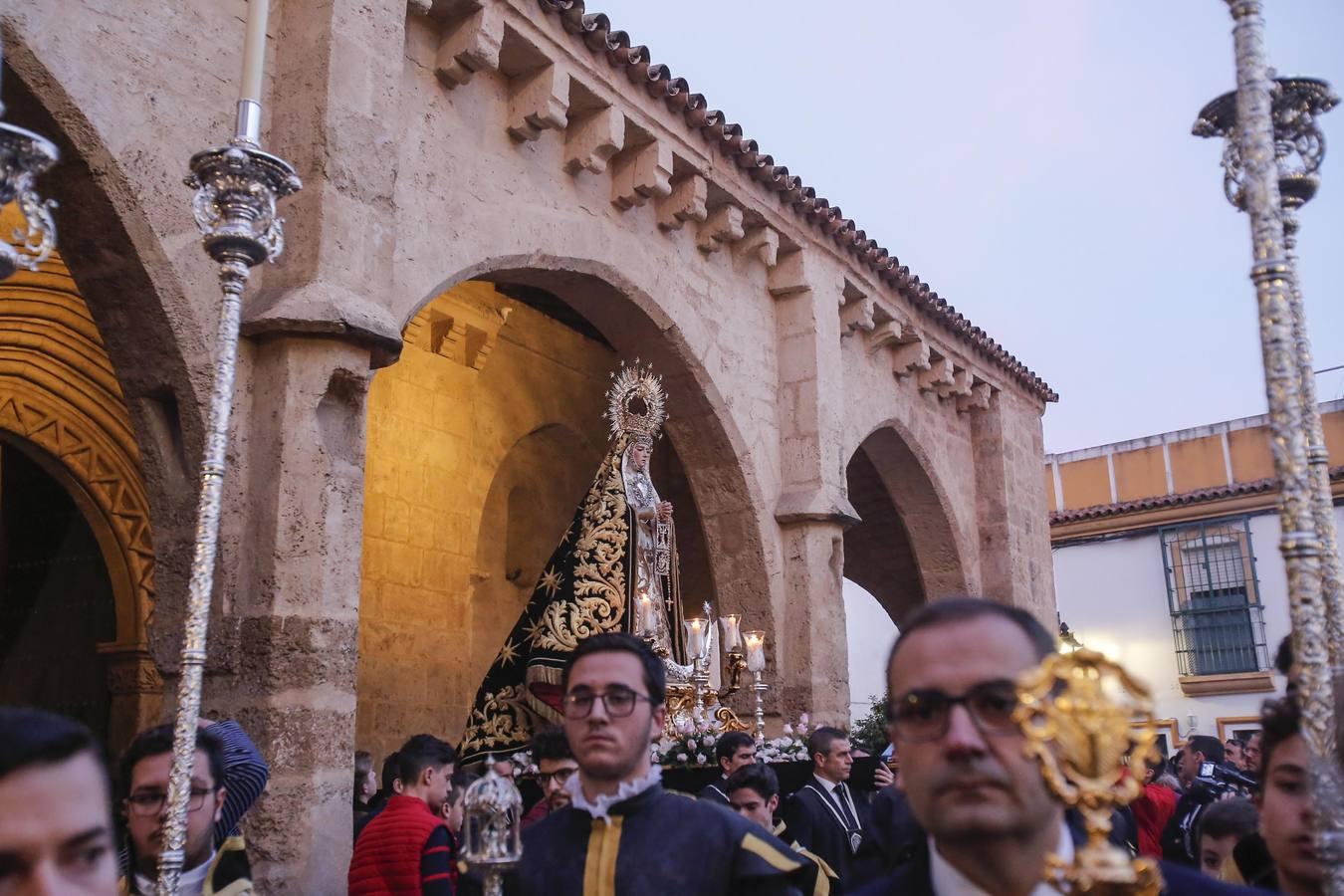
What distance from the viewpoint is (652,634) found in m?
7.28

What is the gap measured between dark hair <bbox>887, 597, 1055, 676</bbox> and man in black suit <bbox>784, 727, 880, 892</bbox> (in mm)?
4091

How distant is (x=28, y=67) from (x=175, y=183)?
724mm

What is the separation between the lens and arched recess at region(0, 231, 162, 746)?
352 inches

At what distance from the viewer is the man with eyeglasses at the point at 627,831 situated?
2.67 metres

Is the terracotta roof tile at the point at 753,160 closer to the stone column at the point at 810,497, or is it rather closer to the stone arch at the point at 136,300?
the stone column at the point at 810,497

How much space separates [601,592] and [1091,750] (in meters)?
6.17

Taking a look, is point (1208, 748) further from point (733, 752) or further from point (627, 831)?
point (627, 831)

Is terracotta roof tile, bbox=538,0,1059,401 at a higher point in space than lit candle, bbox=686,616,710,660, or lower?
higher

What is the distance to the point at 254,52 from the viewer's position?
9.93ft

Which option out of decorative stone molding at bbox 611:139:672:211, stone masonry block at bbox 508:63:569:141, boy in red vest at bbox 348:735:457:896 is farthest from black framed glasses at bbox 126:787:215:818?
decorative stone molding at bbox 611:139:672:211

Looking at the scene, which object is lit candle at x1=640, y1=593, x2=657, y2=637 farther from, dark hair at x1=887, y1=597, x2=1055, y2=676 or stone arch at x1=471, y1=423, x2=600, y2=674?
dark hair at x1=887, y1=597, x2=1055, y2=676

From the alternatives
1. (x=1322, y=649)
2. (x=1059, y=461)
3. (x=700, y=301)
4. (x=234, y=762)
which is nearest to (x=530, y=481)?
(x=700, y=301)

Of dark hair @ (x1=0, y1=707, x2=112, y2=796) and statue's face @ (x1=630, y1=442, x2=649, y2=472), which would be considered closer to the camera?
dark hair @ (x1=0, y1=707, x2=112, y2=796)

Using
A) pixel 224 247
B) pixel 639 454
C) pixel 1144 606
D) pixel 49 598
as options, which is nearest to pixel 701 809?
→ pixel 224 247
